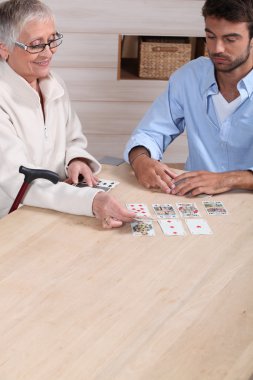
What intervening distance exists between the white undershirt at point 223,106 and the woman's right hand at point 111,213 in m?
0.83

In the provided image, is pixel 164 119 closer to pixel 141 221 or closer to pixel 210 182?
pixel 210 182

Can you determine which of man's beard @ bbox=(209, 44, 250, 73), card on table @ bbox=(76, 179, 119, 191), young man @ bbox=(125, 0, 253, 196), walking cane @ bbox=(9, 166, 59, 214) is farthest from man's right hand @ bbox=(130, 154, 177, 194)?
man's beard @ bbox=(209, 44, 250, 73)

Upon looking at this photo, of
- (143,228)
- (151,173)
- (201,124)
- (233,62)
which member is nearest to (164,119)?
(201,124)

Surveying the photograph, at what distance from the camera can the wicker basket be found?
419cm

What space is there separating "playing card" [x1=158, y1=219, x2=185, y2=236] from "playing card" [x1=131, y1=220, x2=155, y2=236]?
0.12 ft

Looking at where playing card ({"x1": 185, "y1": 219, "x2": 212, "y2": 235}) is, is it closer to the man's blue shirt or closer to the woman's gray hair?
the man's blue shirt

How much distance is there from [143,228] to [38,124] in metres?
0.72

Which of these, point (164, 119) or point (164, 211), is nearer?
point (164, 211)

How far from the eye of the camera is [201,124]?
9.48 feet

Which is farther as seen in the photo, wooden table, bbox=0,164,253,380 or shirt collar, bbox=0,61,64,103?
shirt collar, bbox=0,61,64,103

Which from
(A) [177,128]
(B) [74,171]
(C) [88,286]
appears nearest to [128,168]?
(B) [74,171]

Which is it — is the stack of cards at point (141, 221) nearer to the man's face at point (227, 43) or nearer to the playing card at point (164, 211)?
the playing card at point (164, 211)

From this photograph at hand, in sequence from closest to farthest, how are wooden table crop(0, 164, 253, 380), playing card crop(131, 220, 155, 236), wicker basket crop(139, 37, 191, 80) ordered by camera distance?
wooden table crop(0, 164, 253, 380) → playing card crop(131, 220, 155, 236) → wicker basket crop(139, 37, 191, 80)

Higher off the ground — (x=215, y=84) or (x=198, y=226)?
(x=215, y=84)
